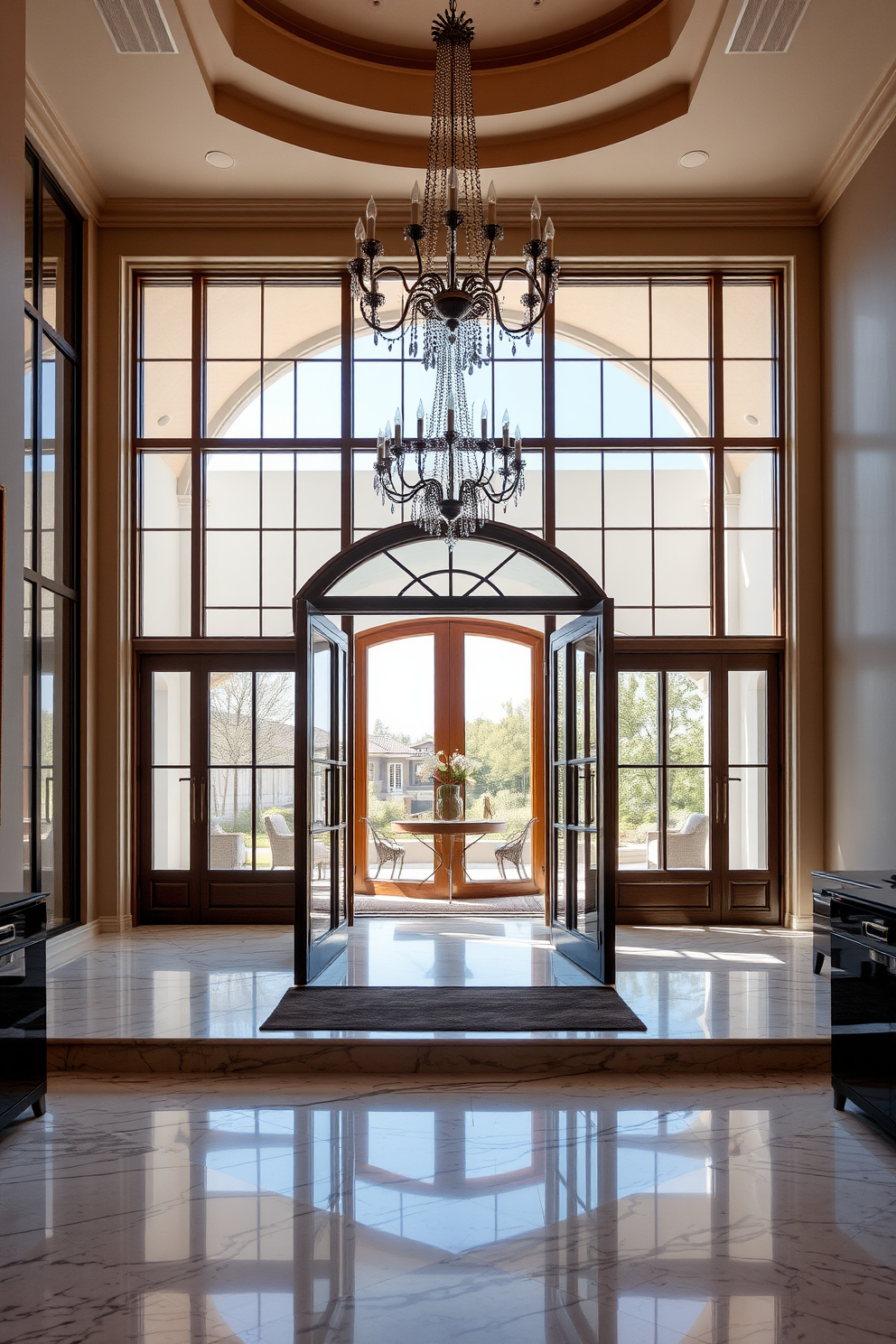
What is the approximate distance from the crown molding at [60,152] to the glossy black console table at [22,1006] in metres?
4.85

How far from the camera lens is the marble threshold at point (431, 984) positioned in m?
4.62

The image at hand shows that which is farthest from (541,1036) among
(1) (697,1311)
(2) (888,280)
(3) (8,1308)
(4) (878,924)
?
(2) (888,280)

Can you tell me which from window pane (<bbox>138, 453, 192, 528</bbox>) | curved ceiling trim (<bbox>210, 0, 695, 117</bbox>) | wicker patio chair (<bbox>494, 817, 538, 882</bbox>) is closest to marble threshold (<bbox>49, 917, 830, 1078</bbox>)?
wicker patio chair (<bbox>494, 817, 538, 882</bbox>)

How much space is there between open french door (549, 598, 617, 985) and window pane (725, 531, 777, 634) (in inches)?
64.6

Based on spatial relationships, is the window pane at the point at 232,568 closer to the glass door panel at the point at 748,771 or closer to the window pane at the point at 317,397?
the window pane at the point at 317,397

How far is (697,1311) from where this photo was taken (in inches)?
104

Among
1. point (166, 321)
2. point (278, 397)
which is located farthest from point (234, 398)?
point (166, 321)

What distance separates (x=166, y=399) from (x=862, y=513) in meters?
5.09

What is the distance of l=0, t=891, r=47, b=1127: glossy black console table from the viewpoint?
3.75 metres

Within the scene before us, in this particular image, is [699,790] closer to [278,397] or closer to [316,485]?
[316,485]

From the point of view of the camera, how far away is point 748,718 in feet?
25.6

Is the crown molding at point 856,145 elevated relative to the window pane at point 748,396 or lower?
elevated

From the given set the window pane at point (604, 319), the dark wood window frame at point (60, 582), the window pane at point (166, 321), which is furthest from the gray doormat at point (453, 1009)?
the window pane at point (166, 321)

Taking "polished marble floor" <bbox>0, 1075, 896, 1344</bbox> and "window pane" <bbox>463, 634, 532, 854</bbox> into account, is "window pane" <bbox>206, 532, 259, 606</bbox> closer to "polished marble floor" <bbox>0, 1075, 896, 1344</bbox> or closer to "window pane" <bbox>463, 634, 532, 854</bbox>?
"window pane" <bbox>463, 634, 532, 854</bbox>
